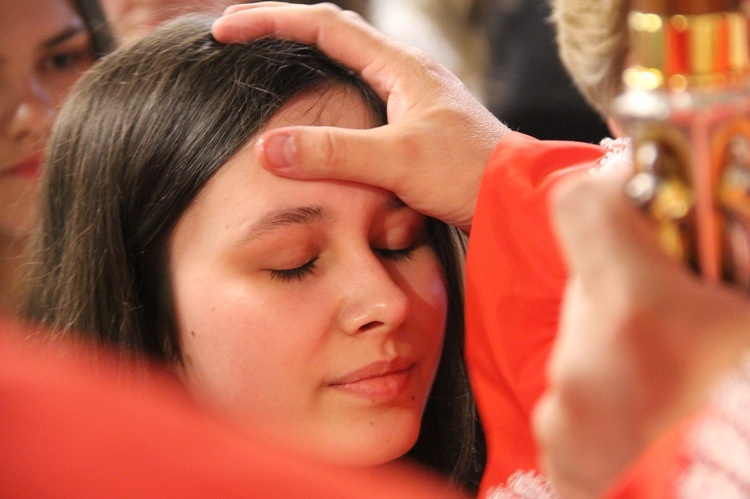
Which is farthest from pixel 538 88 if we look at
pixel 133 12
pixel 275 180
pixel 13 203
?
pixel 275 180

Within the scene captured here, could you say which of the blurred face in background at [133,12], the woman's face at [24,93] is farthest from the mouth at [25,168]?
the blurred face in background at [133,12]

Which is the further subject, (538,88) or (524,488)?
(538,88)

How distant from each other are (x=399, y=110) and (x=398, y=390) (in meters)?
0.27

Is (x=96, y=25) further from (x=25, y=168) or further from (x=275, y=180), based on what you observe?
(x=275, y=180)

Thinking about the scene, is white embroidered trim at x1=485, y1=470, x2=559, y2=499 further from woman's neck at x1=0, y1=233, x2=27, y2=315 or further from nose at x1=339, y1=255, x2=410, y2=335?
woman's neck at x1=0, y1=233, x2=27, y2=315

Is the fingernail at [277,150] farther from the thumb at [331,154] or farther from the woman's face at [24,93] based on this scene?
the woman's face at [24,93]

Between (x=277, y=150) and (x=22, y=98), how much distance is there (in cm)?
89

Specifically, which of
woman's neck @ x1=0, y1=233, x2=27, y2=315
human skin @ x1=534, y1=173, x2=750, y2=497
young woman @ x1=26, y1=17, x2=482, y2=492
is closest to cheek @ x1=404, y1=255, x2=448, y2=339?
young woman @ x1=26, y1=17, x2=482, y2=492

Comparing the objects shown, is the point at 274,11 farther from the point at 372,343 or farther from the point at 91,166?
the point at 372,343

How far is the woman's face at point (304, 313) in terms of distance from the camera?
0.85 m

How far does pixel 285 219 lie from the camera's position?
0.86m

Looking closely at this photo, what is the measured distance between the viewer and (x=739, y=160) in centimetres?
37

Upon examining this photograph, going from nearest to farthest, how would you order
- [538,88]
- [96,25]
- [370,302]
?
[370,302]
[96,25]
[538,88]

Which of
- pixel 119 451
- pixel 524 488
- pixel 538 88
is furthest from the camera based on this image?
pixel 538 88
